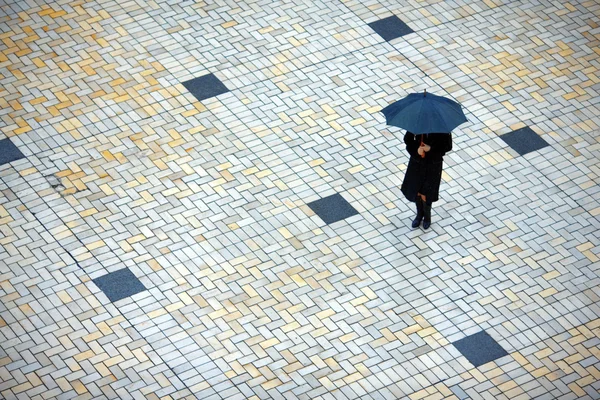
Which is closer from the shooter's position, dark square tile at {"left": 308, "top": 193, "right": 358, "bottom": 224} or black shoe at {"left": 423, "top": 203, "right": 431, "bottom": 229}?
black shoe at {"left": 423, "top": 203, "right": 431, "bottom": 229}

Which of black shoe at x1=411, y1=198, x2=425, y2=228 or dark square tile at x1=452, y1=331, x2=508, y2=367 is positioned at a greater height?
black shoe at x1=411, y1=198, x2=425, y2=228

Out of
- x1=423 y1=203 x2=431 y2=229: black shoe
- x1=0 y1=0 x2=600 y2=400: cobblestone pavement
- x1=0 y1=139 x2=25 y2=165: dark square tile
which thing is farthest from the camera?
x1=0 y1=139 x2=25 y2=165: dark square tile

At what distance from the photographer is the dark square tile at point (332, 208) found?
1062 cm

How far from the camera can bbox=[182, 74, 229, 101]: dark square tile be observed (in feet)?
39.1

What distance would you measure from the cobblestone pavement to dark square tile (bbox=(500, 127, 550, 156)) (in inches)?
1.7

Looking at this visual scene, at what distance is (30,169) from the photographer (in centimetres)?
1106

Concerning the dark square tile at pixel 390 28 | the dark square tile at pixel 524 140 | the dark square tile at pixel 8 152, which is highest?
the dark square tile at pixel 390 28

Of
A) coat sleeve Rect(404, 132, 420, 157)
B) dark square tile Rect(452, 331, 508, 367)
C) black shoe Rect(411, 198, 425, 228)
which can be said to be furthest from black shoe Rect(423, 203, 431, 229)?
dark square tile Rect(452, 331, 508, 367)

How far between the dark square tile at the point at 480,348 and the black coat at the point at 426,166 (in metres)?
1.43

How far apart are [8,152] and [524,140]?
5327mm

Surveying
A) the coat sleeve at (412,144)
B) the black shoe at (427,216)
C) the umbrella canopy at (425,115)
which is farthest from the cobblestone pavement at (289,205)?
the umbrella canopy at (425,115)

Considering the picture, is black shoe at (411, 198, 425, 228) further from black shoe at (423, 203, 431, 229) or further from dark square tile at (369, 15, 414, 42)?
dark square tile at (369, 15, 414, 42)

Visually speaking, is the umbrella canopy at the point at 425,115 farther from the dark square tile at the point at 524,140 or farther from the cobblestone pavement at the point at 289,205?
the dark square tile at the point at 524,140

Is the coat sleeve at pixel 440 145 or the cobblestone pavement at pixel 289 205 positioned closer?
the cobblestone pavement at pixel 289 205
